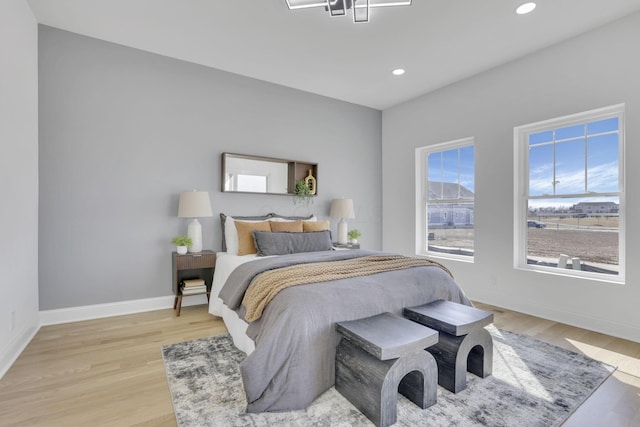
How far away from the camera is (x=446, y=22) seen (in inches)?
112

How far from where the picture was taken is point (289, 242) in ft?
11.3

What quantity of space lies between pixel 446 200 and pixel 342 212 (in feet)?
4.94

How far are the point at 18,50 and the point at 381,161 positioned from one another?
450cm


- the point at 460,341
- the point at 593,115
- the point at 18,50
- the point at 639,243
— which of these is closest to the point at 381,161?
the point at 593,115

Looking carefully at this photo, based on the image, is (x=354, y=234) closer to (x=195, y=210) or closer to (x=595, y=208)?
(x=195, y=210)

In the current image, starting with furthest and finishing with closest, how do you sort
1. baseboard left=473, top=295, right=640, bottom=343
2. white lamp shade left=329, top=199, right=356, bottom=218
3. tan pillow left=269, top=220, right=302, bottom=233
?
white lamp shade left=329, top=199, right=356, bottom=218 < tan pillow left=269, top=220, right=302, bottom=233 < baseboard left=473, top=295, right=640, bottom=343

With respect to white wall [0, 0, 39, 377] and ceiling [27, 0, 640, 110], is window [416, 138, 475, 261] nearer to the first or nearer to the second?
ceiling [27, 0, 640, 110]

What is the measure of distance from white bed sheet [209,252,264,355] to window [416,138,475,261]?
9.07ft

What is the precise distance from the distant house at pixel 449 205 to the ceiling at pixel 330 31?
1.50m

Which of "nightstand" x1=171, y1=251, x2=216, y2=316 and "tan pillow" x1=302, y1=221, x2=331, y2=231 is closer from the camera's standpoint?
"nightstand" x1=171, y1=251, x2=216, y2=316

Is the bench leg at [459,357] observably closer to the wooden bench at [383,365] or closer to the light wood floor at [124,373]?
the wooden bench at [383,365]

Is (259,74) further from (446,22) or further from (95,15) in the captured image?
(446,22)

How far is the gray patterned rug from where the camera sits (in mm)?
1678

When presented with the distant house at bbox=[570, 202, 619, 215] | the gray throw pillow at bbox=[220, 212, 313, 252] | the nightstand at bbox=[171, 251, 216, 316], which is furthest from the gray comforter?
the distant house at bbox=[570, 202, 619, 215]
